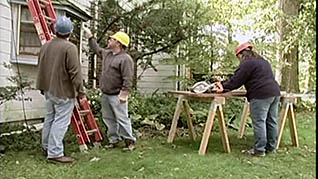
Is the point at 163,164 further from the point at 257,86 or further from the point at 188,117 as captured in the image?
the point at 188,117

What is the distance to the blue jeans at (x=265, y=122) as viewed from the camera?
18.0 ft

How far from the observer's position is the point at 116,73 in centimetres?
567

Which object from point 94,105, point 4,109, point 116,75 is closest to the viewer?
point 116,75

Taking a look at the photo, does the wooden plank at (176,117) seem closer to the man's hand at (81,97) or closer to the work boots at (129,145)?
the work boots at (129,145)

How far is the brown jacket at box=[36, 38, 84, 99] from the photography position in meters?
4.96

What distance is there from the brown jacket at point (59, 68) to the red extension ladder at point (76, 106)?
0.53 metres

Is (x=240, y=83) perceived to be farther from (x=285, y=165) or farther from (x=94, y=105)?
(x=94, y=105)

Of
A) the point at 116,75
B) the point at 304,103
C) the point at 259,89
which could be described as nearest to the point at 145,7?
the point at 116,75

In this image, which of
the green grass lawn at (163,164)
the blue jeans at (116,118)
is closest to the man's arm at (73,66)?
the blue jeans at (116,118)

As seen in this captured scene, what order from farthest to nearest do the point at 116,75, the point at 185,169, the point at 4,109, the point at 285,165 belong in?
the point at 4,109 < the point at 116,75 < the point at 285,165 < the point at 185,169

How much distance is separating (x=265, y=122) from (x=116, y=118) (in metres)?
1.89

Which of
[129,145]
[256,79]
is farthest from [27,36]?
[256,79]

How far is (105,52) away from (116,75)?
1.39 ft

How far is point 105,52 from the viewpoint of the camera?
233 inches
